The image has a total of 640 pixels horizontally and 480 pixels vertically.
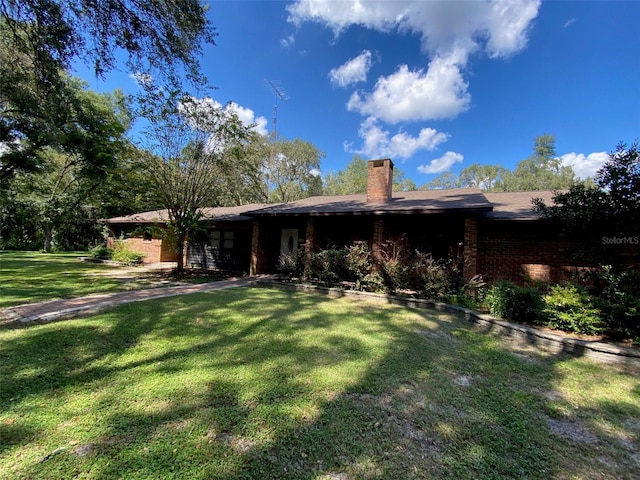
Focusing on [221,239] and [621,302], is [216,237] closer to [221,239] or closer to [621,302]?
[221,239]

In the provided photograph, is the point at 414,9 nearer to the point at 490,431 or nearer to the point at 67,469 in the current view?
the point at 490,431

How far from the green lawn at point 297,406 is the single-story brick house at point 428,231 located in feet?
15.9

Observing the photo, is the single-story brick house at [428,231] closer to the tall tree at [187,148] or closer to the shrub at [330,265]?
the shrub at [330,265]

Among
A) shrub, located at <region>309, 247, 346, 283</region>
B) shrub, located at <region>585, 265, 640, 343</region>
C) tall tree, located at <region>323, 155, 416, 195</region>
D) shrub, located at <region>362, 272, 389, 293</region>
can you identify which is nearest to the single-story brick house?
shrub, located at <region>309, 247, 346, 283</region>

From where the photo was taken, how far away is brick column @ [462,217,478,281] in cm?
814

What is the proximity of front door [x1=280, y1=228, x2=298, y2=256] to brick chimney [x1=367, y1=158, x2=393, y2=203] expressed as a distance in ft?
12.0

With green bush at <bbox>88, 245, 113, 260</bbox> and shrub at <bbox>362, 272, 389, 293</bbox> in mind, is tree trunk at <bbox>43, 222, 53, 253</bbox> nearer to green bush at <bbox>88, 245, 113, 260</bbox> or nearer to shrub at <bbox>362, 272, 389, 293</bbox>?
green bush at <bbox>88, 245, 113, 260</bbox>

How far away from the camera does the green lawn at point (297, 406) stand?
2.08 meters

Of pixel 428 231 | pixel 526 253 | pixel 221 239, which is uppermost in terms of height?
pixel 428 231

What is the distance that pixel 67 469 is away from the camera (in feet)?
6.27

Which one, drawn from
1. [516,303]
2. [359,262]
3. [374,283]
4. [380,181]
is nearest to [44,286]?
[359,262]

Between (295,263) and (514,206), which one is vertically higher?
(514,206)

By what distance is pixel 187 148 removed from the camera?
34.7 ft

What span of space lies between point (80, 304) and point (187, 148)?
6.58 metres
